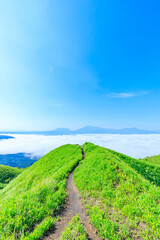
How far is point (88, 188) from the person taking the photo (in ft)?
36.7

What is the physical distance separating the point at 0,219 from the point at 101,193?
812cm

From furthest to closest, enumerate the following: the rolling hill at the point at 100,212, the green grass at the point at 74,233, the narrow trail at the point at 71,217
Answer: the narrow trail at the point at 71,217 < the rolling hill at the point at 100,212 < the green grass at the point at 74,233

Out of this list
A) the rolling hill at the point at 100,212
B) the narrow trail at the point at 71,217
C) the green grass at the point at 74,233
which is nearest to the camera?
the green grass at the point at 74,233

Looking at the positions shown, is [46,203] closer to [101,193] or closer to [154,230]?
[101,193]

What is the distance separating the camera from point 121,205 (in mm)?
8039

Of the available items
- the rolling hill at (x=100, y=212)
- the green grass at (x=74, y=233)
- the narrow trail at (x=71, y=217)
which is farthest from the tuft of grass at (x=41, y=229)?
the green grass at (x=74, y=233)

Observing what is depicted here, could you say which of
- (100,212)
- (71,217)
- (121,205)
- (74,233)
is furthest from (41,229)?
(121,205)

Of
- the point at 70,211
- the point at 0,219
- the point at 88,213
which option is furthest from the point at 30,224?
the point at 88,213

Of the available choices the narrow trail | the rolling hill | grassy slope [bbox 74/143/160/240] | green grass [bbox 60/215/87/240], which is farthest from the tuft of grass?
grassy slope [bbox 74/143/160/240]

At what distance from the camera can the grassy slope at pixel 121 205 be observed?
5887 mm

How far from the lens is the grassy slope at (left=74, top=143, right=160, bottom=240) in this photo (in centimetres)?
589

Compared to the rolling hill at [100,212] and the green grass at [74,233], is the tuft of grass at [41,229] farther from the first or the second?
the green grass at [74,233]

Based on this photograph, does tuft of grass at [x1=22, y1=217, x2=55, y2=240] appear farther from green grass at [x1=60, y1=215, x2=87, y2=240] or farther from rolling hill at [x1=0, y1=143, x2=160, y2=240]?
green grass at [x1=60, y1=215, x2=87, y2=240]

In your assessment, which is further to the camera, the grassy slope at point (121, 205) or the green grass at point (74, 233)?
the grassy slope at point (121, 205)
